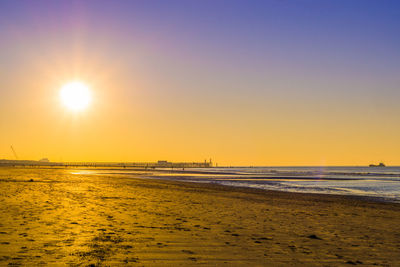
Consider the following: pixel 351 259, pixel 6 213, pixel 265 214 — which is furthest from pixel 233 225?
pixel 6 213

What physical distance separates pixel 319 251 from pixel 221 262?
9.92ft

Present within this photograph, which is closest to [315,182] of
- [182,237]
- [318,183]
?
[318,183]

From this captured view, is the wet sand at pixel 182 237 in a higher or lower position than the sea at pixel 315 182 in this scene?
higher

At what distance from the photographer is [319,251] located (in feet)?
29.3

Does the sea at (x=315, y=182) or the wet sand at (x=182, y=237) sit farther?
the sea at (x=315, y=182)

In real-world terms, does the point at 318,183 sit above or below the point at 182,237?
below

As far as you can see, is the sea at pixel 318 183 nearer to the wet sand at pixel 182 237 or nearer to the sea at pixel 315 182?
the sea at pixel 315 182

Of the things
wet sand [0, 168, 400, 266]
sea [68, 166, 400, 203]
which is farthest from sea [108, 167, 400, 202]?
wet sand [0, 168, 400, 266]

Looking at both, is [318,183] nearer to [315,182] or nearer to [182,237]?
[315,182]

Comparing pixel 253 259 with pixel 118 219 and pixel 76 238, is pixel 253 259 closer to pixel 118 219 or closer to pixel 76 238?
pixel 76 238

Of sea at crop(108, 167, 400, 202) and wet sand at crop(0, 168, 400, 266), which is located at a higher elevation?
wet sand at crop(0, 168, 400, 266)

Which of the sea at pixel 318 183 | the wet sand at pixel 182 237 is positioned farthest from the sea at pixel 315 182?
the wet sand at pixel 182 237

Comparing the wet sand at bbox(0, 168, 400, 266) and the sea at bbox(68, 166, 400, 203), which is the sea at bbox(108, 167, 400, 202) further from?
the wet sand at bbox(0, 168, 400, 266)

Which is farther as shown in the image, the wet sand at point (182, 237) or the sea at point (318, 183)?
the sea at point (318, 183)
